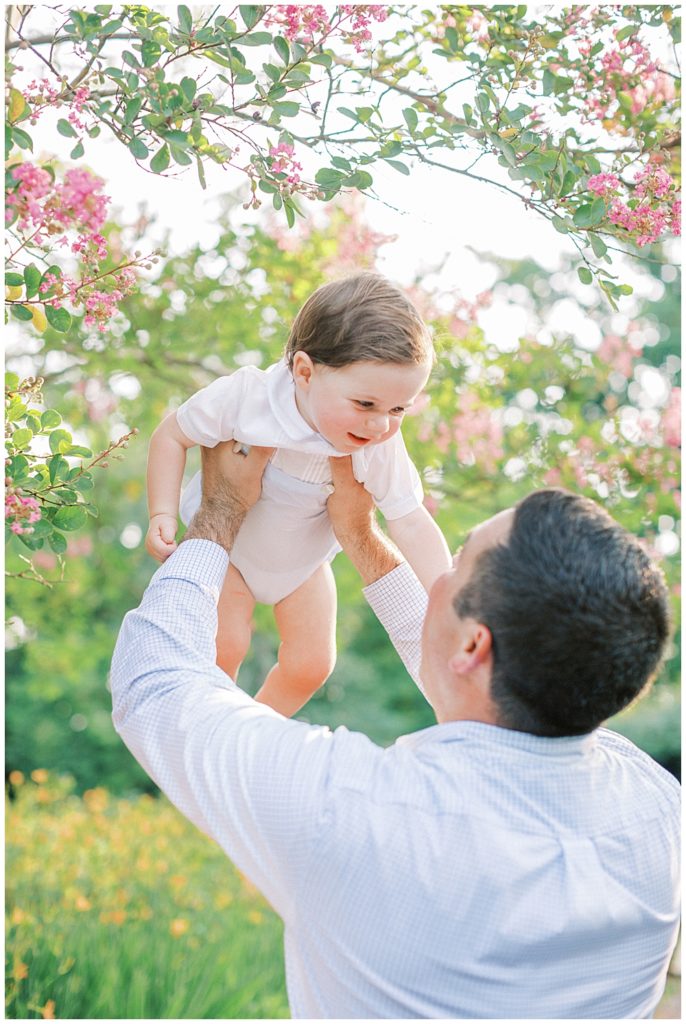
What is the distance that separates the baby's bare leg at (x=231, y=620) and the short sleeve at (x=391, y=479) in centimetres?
37

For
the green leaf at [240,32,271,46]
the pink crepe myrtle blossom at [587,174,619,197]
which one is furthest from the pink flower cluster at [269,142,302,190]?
the pink crepe myrtle blossom at [587,174,619,197]

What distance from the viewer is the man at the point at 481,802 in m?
1.33

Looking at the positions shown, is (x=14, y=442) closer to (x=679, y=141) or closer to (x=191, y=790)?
(x=191, y=790)

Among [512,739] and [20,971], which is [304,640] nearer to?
[512,739]

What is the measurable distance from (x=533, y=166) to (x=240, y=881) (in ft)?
15.6

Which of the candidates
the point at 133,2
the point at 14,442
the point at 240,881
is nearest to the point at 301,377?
the point at 14,442

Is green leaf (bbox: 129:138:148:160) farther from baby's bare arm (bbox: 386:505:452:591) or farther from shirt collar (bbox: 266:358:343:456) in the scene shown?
baby's bare arm (bbox: 386:505:452:591)

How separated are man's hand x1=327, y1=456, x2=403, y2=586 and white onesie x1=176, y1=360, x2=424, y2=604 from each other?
3cm

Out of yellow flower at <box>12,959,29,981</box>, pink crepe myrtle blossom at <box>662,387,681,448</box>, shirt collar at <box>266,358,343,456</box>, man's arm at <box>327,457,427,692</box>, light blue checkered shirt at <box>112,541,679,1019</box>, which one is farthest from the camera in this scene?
pink crepe myrtle blossom at <box>662,387,681,448</box>

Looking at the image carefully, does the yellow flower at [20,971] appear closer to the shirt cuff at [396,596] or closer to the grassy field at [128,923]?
the grassy field at [128,923]

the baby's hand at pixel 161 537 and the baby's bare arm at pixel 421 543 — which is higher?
the baby's hand at pixel 161 537

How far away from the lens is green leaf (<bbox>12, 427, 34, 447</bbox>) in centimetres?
175

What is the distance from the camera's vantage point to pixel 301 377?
6.64 feet

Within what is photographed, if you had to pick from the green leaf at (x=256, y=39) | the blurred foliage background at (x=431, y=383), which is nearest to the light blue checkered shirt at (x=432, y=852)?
the green leaf at (x=256, y=39)
